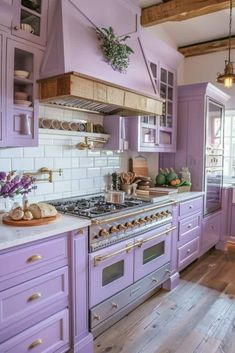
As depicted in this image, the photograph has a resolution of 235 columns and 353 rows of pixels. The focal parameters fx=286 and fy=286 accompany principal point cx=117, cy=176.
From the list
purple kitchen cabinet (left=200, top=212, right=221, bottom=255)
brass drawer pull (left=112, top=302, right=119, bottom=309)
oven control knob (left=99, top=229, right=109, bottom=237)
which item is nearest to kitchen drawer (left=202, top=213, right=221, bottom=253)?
purple kitchen cabinet (left=200, top=212, right=221, bottom=255)

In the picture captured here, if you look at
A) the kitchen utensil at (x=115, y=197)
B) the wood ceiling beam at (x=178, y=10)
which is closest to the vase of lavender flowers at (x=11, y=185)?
the kitchen utensil at (x=115, y=197)

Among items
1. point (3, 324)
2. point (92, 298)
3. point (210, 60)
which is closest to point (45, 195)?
point (92, 298)

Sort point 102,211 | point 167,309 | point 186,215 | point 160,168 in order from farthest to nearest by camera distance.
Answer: point 160,168, point 186,215, point 167,309, point 102,211

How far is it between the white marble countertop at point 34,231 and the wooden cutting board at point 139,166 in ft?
5.69

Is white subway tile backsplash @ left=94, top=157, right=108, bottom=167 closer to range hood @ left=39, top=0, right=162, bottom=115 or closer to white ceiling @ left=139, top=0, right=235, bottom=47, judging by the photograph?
range hood @ left=39, top=0, right=162, bottom=115

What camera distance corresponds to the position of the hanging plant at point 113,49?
2.20 metres

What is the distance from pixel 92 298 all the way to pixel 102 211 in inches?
23.4

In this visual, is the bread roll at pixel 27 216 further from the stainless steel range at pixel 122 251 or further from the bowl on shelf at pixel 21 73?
the bowl on shelf at pixel 21 73

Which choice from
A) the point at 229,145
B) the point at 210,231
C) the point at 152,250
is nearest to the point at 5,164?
the point at 152,250

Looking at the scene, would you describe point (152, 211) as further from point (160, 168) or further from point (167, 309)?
point (160, 168)

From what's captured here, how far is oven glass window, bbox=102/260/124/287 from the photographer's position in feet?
6.73

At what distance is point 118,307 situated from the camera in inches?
84.8

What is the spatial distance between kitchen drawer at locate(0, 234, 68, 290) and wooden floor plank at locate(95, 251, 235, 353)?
0.82m

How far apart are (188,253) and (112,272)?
1348 millimetres
